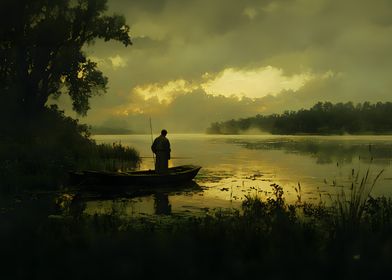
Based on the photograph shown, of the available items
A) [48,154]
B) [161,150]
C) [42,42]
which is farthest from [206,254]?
[42,42]

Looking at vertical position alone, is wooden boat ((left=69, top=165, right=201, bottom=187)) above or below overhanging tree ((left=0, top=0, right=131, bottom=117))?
below

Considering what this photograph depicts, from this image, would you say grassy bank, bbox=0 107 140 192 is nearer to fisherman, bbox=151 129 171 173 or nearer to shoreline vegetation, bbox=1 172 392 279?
fisherman, bbox=151 129 171 173

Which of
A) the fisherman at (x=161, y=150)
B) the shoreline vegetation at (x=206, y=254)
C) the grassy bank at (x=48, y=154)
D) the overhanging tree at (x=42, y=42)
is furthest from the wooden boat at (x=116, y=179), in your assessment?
the overhanging tree at (x=42, y=42)

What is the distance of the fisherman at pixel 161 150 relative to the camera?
21.7 metres

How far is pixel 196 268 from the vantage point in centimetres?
640

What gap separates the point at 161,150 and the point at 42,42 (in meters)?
20.2

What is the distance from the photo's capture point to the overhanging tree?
118 ft

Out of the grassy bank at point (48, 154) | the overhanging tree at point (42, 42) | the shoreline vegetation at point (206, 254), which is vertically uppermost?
the overhanging tree at point (42, 42)

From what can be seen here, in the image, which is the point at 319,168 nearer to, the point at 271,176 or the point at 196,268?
the point at 271,176

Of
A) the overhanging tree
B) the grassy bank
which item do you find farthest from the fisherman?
the overhanging tree

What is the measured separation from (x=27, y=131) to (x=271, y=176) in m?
20.1

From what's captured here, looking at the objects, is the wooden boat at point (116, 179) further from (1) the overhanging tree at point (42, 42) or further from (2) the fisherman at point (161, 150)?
(1) the overhanging tree at point (42, 42)

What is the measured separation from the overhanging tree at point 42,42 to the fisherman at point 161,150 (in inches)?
767

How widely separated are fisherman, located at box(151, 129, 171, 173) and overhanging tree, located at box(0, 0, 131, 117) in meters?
19.5
